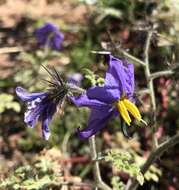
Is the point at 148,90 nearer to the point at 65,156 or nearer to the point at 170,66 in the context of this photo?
the point at 170,66

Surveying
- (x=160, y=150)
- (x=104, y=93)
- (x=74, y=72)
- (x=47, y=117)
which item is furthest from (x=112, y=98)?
(x=74, y=72)

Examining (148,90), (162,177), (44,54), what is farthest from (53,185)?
(44,54)

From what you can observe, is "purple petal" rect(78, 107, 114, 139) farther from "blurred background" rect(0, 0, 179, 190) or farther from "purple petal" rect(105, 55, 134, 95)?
"blurred background" rect(0, 0, 179, 190)

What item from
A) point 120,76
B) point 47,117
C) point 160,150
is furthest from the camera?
point 160,150

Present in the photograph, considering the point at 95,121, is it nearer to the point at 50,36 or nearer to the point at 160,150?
the point at 160,150

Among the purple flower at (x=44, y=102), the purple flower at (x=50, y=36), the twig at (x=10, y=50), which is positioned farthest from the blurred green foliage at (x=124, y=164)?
the purple flower at (x=50, y=36)

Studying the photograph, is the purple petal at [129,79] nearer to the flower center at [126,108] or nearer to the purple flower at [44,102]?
the flower center at [126,108]

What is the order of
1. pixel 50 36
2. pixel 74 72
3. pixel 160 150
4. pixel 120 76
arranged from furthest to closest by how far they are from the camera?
pixel 50 36
pixel 74 72
pixel 160 150
pixel 120 76

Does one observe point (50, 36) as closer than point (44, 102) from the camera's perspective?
No
